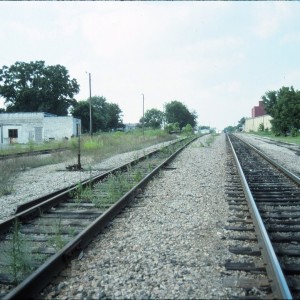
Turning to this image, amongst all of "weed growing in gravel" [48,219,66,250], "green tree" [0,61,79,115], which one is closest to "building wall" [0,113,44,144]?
"green tree" [0,61,79,115]

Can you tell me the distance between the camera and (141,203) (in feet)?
23.5

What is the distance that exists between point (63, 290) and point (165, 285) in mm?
986

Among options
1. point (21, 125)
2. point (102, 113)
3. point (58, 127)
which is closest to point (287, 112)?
point (58, 127)

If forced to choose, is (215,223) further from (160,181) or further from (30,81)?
(30,81)

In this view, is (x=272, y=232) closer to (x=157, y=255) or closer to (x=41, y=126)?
(x=157, y=255)

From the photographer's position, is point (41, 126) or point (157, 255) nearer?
point (157, 255)

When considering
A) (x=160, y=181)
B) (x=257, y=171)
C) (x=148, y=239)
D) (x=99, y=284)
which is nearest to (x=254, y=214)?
(x=148, y=239)

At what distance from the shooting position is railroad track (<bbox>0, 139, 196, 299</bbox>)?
3.53 m

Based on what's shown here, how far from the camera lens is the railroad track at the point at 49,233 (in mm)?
3529

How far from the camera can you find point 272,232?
5.08 m

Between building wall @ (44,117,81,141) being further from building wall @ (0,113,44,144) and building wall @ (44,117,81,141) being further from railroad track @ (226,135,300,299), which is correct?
railroad track @ (226,135,300,299)

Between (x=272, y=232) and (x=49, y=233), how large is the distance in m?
3.20

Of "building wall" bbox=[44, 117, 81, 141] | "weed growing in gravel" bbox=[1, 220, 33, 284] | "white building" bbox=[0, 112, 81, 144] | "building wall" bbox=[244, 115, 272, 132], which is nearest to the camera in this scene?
"weed growing in gravel" bbox=[1, 220, 33, 284]

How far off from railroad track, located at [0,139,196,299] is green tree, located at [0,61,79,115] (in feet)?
230
